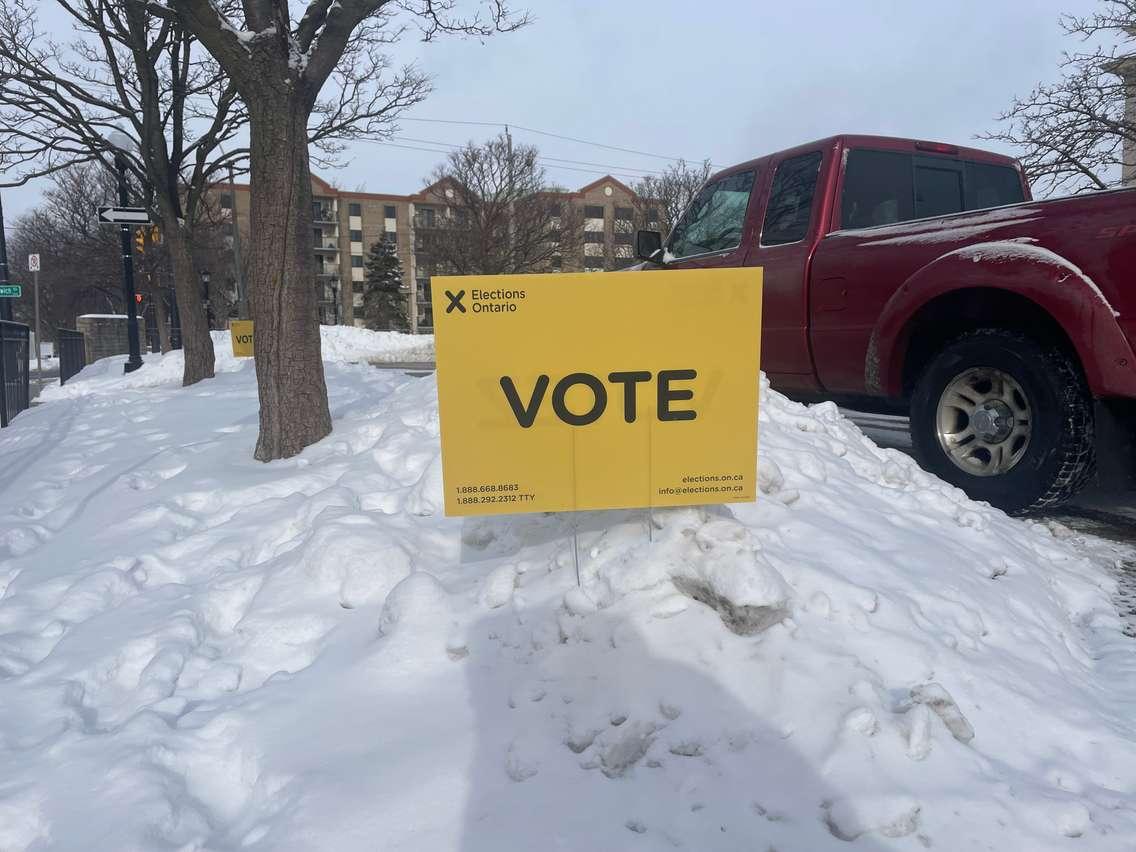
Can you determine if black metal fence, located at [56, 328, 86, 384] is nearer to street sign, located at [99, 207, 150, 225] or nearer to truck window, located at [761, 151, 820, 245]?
street sign, located at [99, 207, 150, 225]

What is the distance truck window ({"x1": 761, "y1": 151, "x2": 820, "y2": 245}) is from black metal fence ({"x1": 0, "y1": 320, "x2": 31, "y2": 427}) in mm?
9945

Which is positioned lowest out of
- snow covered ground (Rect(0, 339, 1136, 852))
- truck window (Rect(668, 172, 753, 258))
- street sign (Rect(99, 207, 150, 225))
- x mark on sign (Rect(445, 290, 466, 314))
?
snow covered ground (Rect(0, 339, 1136, 852))

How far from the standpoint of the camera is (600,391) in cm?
272

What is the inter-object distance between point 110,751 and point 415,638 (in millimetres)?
940

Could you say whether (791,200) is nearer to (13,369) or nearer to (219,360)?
(13,369)

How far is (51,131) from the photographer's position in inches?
509

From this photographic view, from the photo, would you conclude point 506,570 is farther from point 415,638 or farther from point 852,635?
point 852,635

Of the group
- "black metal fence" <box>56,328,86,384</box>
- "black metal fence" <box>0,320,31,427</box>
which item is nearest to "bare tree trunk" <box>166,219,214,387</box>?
"black metal fence" <box>0,320,31,427</box>

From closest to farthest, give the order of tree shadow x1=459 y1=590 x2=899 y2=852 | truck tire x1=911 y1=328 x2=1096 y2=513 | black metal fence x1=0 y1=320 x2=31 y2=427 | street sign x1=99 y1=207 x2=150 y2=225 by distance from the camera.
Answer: tree shadow x1=459 y1=590 x2=899 y2=852
truck tire x1=911 y1=328 x2=1096 y2=513
black metal fence x1=0 y1=320 x2=31 y2=427
street sign x1=99 y1=207 x2=150 y2=225

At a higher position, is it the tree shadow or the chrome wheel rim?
the chrome wheel rim

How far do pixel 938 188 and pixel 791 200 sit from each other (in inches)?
44.6

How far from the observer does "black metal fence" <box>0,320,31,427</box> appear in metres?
10.1

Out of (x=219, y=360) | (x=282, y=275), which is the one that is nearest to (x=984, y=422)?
(x=282, y=275)

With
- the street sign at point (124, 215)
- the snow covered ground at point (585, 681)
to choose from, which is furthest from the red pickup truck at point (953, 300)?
the street sign at point (124, 215)
